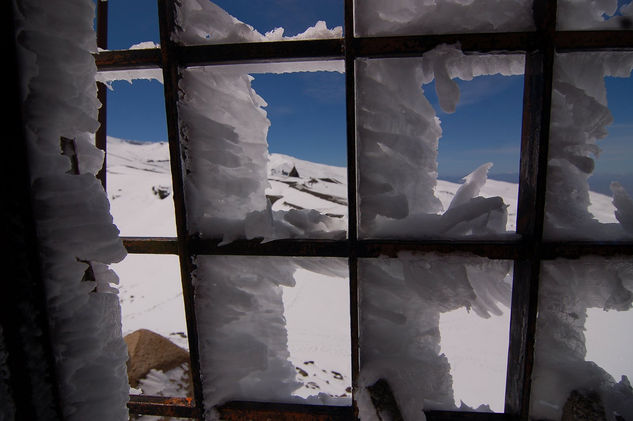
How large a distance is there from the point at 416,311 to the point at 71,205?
1197 mm

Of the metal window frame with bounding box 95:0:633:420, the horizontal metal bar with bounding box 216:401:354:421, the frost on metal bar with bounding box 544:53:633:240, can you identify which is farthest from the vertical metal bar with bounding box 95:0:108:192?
the frost on metal bar with bounding box 544:53:633:240

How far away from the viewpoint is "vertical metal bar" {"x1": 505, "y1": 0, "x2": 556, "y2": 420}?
1029 millimetres

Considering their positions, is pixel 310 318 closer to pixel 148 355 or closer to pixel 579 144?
pixel 148 355

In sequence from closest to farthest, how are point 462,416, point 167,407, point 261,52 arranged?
point 261,52
point 462,416
point 167,407

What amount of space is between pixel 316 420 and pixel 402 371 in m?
0.41

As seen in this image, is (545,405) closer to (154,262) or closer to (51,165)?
(51,165)

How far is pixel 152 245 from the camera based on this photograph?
1.31 metres

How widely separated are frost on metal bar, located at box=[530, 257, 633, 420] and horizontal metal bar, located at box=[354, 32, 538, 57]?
755mm

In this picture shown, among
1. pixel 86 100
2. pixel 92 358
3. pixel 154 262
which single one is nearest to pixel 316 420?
pixel 92 358

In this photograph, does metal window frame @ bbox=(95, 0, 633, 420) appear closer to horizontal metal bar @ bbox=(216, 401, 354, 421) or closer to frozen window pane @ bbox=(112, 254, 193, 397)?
horizontal metal bar @ bbox=(216, 401, 354, 421)

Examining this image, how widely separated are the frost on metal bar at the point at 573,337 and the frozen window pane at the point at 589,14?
2.56 ft

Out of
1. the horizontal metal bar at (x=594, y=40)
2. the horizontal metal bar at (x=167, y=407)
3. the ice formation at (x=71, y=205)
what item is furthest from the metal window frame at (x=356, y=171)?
the ice formation at (x=71, y=205)

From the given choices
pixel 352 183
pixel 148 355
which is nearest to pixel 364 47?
pixel 352 183

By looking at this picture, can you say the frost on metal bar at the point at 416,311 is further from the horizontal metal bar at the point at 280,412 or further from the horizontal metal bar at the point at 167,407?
the horizontal metal bar at the point at 167,407
